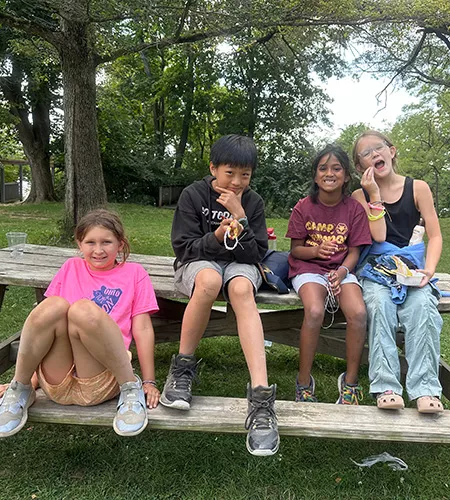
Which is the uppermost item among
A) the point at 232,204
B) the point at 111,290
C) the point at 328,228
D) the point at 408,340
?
the point at 232,204

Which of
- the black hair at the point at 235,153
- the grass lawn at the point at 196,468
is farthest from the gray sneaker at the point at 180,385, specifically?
the black hair at the point at 235,153

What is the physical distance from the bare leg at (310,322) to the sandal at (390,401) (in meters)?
0.41

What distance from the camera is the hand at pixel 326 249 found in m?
2.73

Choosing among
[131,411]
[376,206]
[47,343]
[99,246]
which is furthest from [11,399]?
[376,206]

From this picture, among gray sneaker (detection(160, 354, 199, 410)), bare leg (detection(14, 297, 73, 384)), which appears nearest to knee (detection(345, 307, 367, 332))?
gray sneaker (detection(160, 354, 199, 410))

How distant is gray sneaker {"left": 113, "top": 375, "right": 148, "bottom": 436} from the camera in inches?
78.9

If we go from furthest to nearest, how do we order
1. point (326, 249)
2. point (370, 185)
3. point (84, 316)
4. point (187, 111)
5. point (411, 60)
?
point (187, 111) < point (411, 60) < point (370, 185) < point (326, 249) < point (84, 316)

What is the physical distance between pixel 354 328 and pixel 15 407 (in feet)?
5.50

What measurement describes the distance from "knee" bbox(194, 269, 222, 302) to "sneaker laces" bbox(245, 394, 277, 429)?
0.55 metres

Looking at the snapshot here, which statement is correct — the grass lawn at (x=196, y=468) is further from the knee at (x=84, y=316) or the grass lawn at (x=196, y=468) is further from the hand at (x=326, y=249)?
the hand at (x=326, y=249)

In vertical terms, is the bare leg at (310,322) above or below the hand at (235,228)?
below

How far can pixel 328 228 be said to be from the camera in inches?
111

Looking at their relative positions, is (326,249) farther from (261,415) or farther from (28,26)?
(28,26)

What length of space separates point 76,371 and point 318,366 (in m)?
2.34
